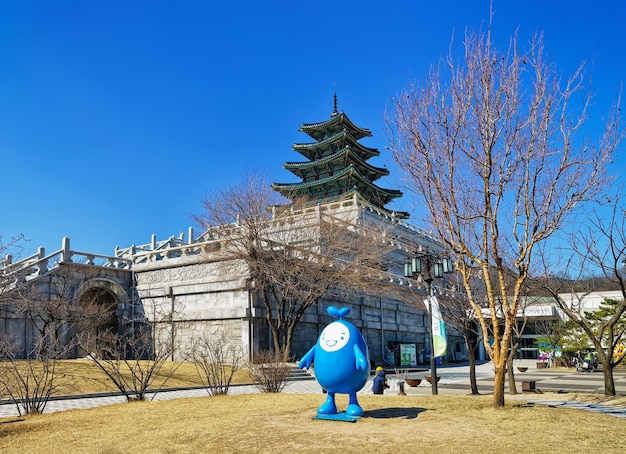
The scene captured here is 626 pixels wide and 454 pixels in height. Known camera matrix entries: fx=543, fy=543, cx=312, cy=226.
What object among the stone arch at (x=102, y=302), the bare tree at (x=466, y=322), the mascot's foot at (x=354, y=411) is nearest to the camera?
the mascot's foot at (x=354, y=411)

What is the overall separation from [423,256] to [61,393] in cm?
1085

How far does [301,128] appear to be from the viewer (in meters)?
52.3

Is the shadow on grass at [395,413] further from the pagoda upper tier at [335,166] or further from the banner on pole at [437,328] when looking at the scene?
the pagoda upper tier at [335,166]

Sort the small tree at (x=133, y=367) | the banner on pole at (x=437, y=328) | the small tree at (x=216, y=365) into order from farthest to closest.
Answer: the small tree at (x=216, y=365) < the banner on pole at (x=437, y=328) < the small tree at (x=133, y=367)

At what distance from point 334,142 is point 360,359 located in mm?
42569

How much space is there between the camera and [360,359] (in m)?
8.51

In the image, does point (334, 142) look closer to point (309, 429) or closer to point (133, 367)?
point (133, 367)

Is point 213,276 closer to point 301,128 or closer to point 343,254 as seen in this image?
point 343,254

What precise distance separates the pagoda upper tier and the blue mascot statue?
37.8m

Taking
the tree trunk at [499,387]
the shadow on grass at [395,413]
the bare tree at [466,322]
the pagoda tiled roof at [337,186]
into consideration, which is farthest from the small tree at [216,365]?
the pagoda tiled roof at [337,186]

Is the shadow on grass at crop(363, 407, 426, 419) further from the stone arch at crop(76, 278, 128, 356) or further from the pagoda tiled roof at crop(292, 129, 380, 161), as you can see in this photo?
the pagoda tiled roof at crop(292, 129, 380, 161)

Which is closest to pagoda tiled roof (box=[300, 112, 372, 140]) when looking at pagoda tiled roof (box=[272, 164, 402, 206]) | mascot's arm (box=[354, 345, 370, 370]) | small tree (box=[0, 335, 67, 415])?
pagoda tiled roof (box=[272, 164, 402, 206])

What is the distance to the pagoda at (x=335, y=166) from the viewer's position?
4819 cm

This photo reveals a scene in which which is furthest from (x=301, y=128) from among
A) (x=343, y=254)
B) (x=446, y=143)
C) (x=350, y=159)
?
(x=446, y=143)
